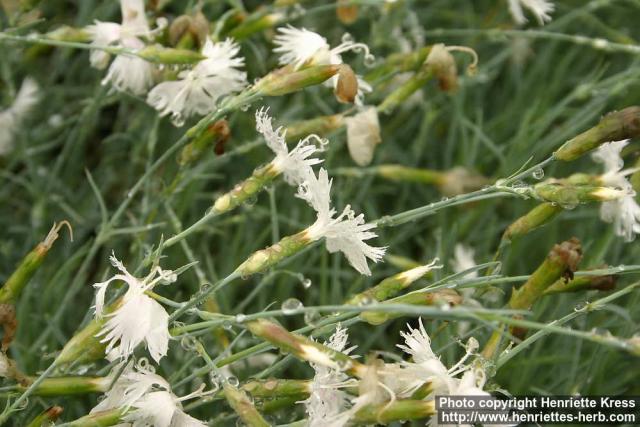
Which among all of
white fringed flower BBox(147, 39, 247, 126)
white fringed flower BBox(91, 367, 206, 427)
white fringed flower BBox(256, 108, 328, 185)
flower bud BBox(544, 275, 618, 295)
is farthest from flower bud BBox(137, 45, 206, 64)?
flower bud BBox(544, 275, 618, 295)

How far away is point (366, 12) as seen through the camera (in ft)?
5.35

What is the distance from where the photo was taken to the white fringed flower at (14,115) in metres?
1.44

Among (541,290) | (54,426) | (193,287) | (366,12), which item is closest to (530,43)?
(366,12)

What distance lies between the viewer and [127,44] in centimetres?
123

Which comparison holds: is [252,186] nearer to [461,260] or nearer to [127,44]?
[127,44]

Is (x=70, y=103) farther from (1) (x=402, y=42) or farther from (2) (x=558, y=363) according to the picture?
(2) (x=558, y=363)

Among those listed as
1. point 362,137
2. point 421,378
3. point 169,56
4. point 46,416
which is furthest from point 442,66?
point 46,416

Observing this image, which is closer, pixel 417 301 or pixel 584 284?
pixel 417 301

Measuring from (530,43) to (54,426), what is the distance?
1.40 m

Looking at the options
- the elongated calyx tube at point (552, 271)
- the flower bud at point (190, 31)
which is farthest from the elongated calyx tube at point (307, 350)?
the flower bud at point (190, 31)

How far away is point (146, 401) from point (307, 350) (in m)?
0.19

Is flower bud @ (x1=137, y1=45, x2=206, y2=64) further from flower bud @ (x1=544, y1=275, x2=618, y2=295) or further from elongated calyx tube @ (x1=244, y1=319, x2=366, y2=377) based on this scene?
flower bud @ (x1=544, y1=275, x2=618, y2=295)

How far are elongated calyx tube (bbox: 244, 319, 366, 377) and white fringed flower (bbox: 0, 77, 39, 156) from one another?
2.63 ft

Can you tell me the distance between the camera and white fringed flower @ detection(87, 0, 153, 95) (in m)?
1.22
